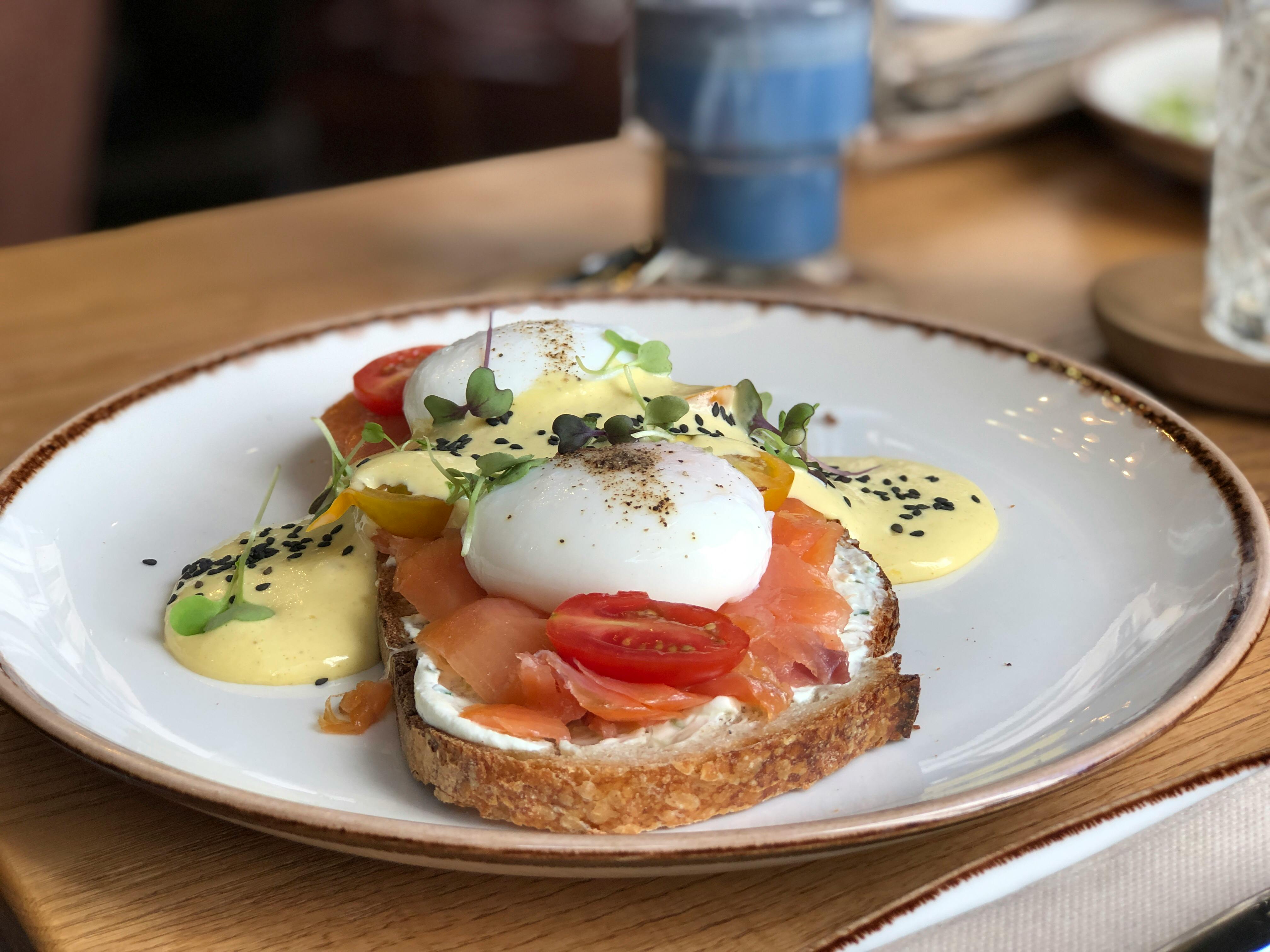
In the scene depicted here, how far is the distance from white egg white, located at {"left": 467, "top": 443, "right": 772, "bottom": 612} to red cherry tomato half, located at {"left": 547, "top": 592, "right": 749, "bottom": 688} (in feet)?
0.14

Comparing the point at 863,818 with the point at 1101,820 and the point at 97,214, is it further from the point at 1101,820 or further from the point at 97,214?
the point at 97,214

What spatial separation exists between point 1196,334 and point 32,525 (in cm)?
240

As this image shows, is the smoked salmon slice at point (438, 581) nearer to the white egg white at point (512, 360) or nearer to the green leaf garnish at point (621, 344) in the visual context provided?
the white egg white at point (512, 360)

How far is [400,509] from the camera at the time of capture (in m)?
1.95

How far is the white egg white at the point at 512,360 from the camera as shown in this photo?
2223 millimetres

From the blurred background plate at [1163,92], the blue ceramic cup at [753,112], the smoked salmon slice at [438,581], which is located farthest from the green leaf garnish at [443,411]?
the blurred background plate at [1163,92]

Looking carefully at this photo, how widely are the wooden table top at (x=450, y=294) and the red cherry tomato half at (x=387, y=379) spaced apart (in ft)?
2.65

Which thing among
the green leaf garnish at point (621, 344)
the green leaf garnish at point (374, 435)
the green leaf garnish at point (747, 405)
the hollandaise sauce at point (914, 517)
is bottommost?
the hollandaise sauce at point (914, 517)

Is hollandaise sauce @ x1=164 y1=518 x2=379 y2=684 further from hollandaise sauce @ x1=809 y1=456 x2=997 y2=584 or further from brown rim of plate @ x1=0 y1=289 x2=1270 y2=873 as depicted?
hollandaise sauce @ x1=809 y1=456 x2=997 y2=584

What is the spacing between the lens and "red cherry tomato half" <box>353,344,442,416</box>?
241cm

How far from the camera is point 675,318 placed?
282 centimetres

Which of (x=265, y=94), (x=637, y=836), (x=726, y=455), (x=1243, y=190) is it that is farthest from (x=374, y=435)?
(x=265, y=94)

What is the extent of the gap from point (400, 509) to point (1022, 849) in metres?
1.04

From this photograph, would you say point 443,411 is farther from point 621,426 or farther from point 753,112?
point 753,112
